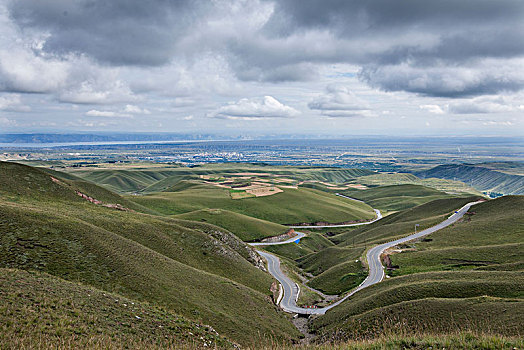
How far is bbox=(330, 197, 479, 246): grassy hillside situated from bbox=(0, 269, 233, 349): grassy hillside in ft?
282

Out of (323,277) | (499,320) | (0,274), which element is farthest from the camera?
(323,277)

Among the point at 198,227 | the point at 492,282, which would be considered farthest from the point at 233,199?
the point at 492,282

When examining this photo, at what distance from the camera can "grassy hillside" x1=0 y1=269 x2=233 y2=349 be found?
2092cm

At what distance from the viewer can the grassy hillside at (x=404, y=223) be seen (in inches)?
4240

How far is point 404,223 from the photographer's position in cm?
11769

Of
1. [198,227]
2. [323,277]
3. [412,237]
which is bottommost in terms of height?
[323,277]

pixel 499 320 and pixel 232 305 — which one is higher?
pixel 499 320

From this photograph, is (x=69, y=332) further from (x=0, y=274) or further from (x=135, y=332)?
(x=0, y=274)

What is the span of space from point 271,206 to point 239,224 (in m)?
44.2

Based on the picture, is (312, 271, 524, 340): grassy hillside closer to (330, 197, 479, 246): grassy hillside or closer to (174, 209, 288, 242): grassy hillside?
(330, 197, 479, 246): grassy hillside

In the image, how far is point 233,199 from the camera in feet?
553

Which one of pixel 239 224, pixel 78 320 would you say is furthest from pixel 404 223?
pixel 78 320

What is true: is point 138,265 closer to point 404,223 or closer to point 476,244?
point 476,244

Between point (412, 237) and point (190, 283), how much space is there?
71.4 meters
